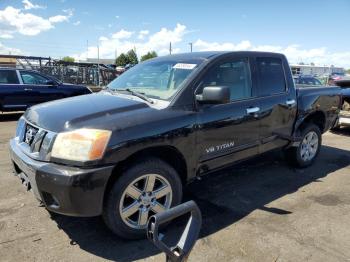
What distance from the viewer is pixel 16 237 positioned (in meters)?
3.35

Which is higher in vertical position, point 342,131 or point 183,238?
point 183,238

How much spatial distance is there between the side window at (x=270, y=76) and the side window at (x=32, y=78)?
838 cm

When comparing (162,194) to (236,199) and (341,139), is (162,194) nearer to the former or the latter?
(236,199)

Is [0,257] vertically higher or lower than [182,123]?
lower

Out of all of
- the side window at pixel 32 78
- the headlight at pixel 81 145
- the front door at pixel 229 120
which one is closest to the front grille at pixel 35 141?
the headlight at pixel 81 145

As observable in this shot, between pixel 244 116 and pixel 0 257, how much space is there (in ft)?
9.58

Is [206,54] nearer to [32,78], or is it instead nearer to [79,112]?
[79,112]

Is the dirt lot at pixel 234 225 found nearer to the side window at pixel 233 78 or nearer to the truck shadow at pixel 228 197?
the truck shadow at pixel 228 197

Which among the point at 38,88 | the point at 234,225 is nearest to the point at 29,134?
the point at 234,225

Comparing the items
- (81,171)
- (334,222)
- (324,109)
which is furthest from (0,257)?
(324,109)

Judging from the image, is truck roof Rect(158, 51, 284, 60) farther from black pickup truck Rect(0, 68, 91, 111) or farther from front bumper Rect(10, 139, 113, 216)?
black pickup truck Rect(0, 68, 91, 111)

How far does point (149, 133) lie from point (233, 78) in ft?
→ 5.15

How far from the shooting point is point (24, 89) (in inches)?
422

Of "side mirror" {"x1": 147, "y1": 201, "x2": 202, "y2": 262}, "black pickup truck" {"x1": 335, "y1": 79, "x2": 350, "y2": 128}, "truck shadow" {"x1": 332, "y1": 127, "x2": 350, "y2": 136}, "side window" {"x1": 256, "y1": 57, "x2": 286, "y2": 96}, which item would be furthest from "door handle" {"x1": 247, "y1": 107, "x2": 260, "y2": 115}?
"truck shadow" {"x1": 332, "y1": 127, "x2": 350, "y2": 136}
